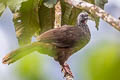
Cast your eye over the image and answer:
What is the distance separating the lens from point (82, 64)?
65 centimetres

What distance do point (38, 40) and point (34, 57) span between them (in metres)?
2.64

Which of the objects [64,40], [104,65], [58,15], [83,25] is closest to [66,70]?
[64,40]

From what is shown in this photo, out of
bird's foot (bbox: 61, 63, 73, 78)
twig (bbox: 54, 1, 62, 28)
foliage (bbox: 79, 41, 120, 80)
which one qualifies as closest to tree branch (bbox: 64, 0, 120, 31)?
twig (bbox: 54, 1, 62, 28)

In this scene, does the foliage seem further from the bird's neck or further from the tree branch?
the bird's neck

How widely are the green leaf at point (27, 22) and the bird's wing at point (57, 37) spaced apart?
1184mm

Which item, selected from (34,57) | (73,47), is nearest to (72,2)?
(73,47)

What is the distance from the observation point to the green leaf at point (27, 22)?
4.71 metres

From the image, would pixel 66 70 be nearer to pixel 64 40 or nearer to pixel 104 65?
pixel 64 40

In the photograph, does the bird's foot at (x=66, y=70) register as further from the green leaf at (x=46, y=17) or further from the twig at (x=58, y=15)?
the green leaf at (x=46, y=17)

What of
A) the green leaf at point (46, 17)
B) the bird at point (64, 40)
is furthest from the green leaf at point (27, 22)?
the bird at point (64, 40)

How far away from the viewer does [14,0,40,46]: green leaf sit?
471cm

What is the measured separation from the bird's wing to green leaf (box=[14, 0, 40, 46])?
3.88 ft

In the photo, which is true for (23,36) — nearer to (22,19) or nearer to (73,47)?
(22,19)

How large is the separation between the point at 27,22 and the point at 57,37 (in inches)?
62.1
